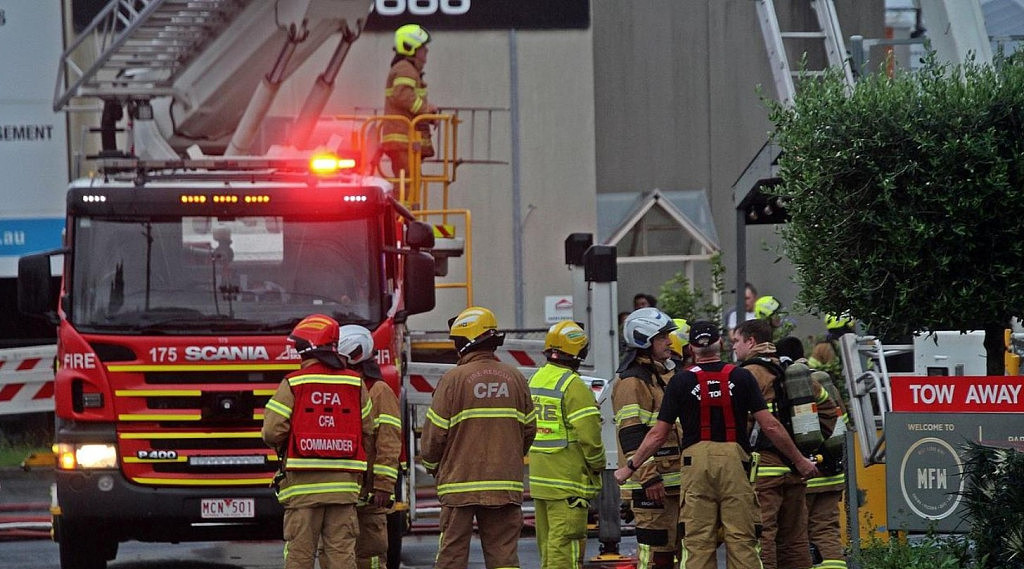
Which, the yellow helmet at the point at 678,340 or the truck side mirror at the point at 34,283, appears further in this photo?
the yellow helmet at the point at 678,340

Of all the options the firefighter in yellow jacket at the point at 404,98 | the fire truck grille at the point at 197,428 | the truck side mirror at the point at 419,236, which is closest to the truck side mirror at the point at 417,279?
the truck side mirror at the point at 419,236

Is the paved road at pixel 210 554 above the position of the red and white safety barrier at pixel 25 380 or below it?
below

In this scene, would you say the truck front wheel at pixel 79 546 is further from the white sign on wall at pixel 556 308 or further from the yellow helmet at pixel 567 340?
the white sign on wall at pixel 556 308

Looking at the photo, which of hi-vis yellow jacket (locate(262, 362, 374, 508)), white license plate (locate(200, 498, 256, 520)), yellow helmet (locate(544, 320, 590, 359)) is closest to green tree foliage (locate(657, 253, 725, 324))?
yellow helmet (locate(544, 320, 590, 359))

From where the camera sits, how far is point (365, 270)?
10422 millimetres

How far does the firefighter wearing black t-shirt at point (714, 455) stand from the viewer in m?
8.45

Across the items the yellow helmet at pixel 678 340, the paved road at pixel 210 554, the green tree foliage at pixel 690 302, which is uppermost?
the green tree foliage at pixel 690 302

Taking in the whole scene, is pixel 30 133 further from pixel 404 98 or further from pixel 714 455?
pixel 714 455

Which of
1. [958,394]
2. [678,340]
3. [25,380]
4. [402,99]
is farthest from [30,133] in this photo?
[958,394]

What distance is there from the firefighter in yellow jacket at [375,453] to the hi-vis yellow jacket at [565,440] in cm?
83

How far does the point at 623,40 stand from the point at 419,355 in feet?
28.3

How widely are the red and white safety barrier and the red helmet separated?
20.7ft

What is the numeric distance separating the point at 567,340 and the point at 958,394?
86.8 inches

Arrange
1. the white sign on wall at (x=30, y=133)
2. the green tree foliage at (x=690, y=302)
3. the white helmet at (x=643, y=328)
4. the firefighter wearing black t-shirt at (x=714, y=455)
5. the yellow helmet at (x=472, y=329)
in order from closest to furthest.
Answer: the firefighter wearing black t-shirt at (x=714, y=455) → the yellow helmet at (x=472, y=329) → the white helmet at (x=643, y=328) → the green tree foliage at (x=690, y=302) → the white sign on wall at (x=30, y=133)
